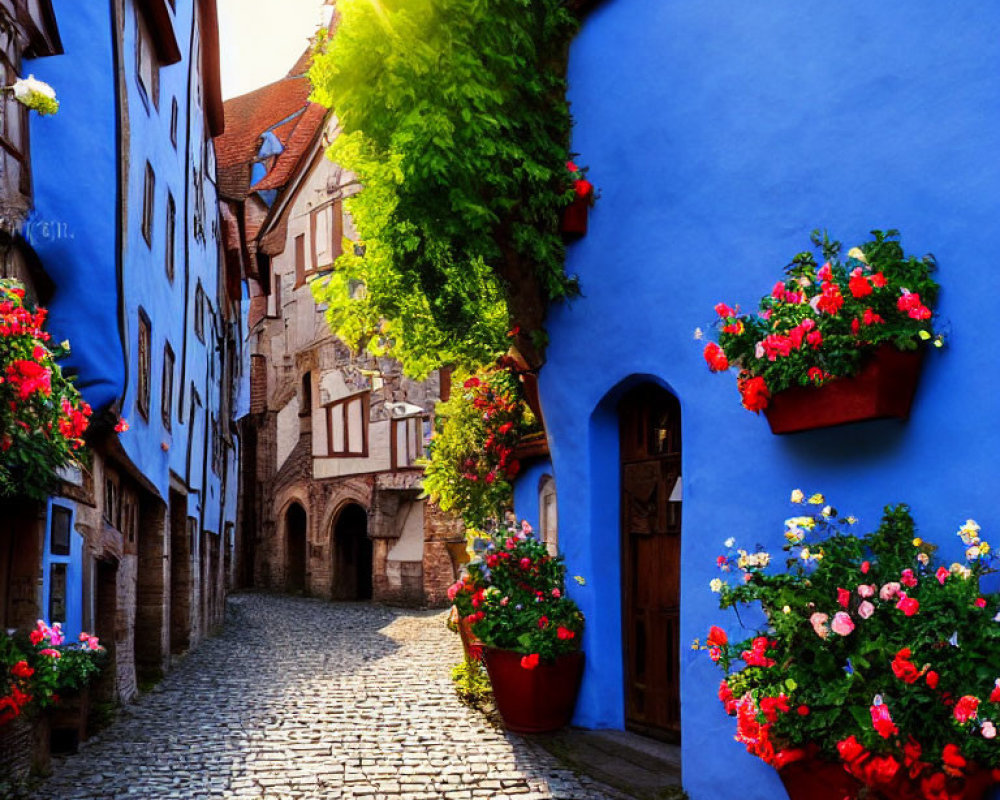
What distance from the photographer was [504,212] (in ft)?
21.6

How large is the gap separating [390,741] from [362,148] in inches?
154

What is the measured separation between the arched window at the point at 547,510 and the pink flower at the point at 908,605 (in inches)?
176

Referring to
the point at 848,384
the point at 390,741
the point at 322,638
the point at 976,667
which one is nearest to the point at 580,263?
the point at 848,384

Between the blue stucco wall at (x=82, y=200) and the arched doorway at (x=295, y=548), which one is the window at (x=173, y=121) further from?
the arched doorway at (x=295, y=548)

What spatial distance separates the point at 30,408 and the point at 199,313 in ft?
34.0

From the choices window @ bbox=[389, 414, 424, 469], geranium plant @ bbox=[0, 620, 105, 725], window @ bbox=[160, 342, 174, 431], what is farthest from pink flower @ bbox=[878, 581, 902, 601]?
window @ bbox=[389, 414, 424, 469]

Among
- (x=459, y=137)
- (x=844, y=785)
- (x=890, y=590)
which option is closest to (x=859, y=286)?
(x=890, y=590)

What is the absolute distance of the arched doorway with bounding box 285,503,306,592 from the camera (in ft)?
87.3

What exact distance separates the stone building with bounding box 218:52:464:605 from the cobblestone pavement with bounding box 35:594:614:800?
10549mm

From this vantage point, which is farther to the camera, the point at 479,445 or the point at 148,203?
the point at 148,203

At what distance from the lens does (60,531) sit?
666 centimetres

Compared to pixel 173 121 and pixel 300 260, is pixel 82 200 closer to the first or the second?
pixel 173 121

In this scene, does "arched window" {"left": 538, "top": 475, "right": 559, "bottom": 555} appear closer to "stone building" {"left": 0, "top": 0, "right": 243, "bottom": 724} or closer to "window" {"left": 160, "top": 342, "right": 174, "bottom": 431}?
"stone building" {"left": 0, "top": 0, "right": 243, "bottom": 724}

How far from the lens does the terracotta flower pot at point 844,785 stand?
123 inches
